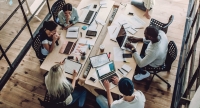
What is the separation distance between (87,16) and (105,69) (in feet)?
4.23

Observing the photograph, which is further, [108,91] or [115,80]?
[115,80]

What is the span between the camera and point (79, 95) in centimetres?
424

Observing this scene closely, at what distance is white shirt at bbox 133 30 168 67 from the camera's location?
162 inches

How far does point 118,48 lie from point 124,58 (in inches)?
9.3

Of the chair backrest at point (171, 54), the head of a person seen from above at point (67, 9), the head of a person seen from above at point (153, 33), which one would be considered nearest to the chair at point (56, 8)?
the head of a person seen from above at point (67, 9)

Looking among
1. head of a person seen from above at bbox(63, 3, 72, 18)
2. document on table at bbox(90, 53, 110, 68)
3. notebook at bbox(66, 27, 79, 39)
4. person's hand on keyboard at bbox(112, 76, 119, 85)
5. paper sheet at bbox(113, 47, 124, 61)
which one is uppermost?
head of a person seen from above at bbox(63, 3, 72, 18)

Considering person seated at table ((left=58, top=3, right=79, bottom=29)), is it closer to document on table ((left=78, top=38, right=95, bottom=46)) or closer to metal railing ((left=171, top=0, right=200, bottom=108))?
document on table ((left=78, top=38, right=95, bottom=46))

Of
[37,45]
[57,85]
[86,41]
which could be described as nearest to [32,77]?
[37,45]

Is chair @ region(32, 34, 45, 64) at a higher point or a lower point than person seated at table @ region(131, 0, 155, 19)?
lower

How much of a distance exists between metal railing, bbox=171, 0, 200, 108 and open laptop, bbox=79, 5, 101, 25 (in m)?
1.87

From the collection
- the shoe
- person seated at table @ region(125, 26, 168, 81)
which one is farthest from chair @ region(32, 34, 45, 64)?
the shoe

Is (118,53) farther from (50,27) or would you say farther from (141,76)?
(50,27)

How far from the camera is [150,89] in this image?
4805 millimetres

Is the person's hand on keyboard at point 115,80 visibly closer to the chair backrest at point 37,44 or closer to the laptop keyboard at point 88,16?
the laptop keyboard at point 88,16
